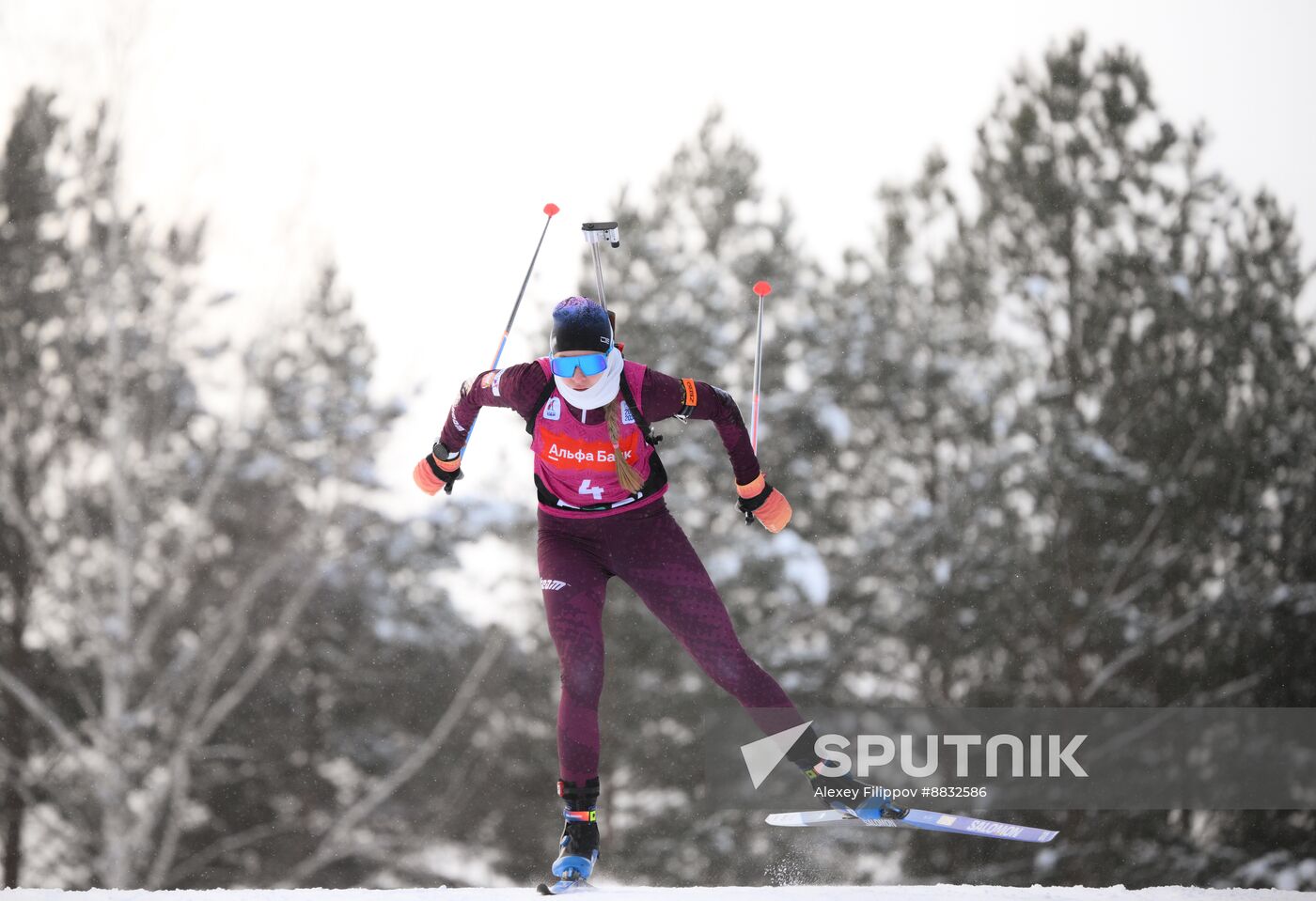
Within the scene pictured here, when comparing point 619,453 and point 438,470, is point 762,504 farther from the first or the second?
point 438,470

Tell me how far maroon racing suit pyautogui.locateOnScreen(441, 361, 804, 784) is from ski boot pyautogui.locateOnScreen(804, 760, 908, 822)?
209 mm

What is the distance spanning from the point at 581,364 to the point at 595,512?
22.2 inches

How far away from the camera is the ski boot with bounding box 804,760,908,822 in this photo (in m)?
4.09

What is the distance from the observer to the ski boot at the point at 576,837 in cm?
396

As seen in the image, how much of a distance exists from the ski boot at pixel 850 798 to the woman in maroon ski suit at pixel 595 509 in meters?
0.09

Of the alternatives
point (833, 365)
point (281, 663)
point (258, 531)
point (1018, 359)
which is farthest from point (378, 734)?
point (1018, 359)

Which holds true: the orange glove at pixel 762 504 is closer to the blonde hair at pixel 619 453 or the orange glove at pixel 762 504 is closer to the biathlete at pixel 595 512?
the biathlete at pixel 595 512

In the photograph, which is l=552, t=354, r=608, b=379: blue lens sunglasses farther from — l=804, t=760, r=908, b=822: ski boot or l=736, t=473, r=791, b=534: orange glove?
l=804, t=760, r=908, b=822: ski boot

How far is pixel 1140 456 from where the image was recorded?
1438 cm

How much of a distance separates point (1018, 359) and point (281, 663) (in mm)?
9457

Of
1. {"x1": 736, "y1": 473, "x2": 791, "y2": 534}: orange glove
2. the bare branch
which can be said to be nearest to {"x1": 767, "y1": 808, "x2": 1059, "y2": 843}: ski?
{"x1": 736, "y1": 473, "x2": 791, "y2": 534}: orange glove

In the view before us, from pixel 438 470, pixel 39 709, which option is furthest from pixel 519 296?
pixel 39 709

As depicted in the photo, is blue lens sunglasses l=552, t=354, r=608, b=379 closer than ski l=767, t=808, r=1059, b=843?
Yes

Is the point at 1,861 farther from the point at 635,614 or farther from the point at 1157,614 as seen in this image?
the point at 1157,614
